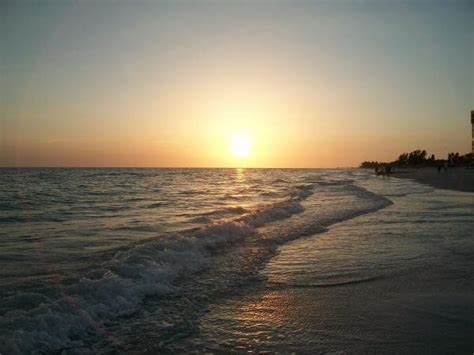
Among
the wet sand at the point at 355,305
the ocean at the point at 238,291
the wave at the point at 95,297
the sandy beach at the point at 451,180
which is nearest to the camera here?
the wet sand at the point at 355,305

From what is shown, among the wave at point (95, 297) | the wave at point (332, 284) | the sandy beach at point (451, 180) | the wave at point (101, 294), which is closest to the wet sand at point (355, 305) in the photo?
the wave at point (332, 284)

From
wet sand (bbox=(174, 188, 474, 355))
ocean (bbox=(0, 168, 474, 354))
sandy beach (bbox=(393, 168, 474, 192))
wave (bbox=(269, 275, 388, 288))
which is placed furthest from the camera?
sandy beach (bbox=(393, 168, 474, 192))

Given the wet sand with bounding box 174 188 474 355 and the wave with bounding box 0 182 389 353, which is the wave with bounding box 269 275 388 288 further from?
the wave with bounding box 0 182 389 353

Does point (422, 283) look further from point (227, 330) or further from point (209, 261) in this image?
point (209, 261)

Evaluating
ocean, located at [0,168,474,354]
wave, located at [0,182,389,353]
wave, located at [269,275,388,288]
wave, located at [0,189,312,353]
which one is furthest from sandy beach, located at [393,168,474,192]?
wave, located at [0,189,312,353]

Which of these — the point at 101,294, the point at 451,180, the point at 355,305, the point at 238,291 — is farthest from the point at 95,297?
the point at 451,180

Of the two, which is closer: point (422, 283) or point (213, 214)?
point (422, 283)

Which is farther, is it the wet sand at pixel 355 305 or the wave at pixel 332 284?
the wave at pixel 332 284

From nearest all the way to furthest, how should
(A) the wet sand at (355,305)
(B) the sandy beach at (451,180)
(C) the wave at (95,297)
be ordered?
1. (A) the wet sand at (355,305)
2. (C) the wave at (95,297)
3. (B) the sandy beach at (451,180)

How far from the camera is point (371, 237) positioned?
12766mm

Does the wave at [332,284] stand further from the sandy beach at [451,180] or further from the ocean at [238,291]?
the sandy beach at [451,180]

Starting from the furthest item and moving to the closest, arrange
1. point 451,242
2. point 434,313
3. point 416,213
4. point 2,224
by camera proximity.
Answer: point 416,213, point 2,224, point 451,242, point 434,313

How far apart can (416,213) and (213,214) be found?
9.68 meters

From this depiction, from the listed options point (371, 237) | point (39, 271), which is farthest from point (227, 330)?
point (371, 237)
